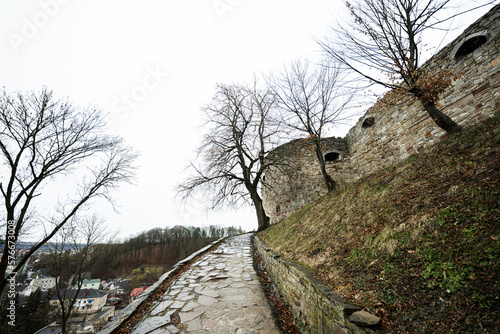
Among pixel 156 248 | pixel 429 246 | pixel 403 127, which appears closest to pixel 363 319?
pixel 429 246

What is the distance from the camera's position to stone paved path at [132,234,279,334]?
2485 millimetres

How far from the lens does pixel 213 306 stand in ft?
10.1

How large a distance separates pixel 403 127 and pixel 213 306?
25.2 ft

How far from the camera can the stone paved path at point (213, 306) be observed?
97.8 inches

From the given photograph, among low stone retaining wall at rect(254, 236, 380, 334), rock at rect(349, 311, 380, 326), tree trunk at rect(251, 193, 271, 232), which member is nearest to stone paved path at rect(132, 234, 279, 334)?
low stone retaining wall at rect(254, 236, 380, 334)

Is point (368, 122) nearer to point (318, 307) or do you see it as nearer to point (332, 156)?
point (332, 156)

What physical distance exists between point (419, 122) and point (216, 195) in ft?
29.1

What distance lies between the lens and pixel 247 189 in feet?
34.8

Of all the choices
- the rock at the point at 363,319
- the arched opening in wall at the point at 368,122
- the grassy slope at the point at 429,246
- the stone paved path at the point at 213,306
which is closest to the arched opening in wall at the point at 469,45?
the grassy slope at the point at 429,246

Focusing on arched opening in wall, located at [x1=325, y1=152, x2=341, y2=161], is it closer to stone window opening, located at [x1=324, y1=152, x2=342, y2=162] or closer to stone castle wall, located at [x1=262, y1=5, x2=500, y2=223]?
stone window opening, located at [x1=324, y1=152, x2=342, y2=162]

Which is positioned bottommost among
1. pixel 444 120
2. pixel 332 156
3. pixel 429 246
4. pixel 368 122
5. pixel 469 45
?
pixel 429 246

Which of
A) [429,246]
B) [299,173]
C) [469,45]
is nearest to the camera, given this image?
[429,246]

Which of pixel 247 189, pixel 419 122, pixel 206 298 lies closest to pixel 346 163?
pixel 419 122

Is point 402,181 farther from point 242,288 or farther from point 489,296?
point 242,288
